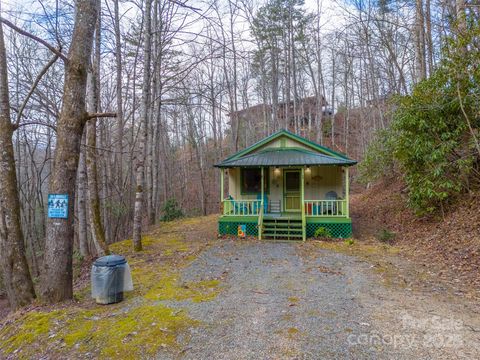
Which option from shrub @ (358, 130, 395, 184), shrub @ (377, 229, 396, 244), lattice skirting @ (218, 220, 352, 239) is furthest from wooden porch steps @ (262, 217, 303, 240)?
shrub @ (358, 130, 395, 184)

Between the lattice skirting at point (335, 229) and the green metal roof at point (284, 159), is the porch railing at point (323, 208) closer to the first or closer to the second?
the lattice skirting at point (335, 229)

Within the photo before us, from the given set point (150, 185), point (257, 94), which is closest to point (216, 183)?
point (257, 94)

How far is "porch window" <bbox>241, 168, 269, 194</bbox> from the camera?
449 inches

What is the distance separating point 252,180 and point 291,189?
5.45ft

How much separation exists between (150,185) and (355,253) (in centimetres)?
1008

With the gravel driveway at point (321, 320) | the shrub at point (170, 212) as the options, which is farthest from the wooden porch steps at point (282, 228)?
the shrub at point (170, 212)

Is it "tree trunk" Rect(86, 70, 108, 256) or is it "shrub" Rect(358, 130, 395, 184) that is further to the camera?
"shrub" Rect(358, 130, 395, 184)

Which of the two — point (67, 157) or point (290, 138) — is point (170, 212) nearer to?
point (290, 138)

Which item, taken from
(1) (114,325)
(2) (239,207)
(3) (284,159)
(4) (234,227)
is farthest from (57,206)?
(3) (284,159)

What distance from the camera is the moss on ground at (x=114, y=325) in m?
3.20

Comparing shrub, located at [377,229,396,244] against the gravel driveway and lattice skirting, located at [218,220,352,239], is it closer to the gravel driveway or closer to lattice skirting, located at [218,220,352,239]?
lattice skirting, located at [218,220,352,239]

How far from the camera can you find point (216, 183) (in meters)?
25.4

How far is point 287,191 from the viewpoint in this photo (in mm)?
11328

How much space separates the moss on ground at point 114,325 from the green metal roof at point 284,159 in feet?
16.8
